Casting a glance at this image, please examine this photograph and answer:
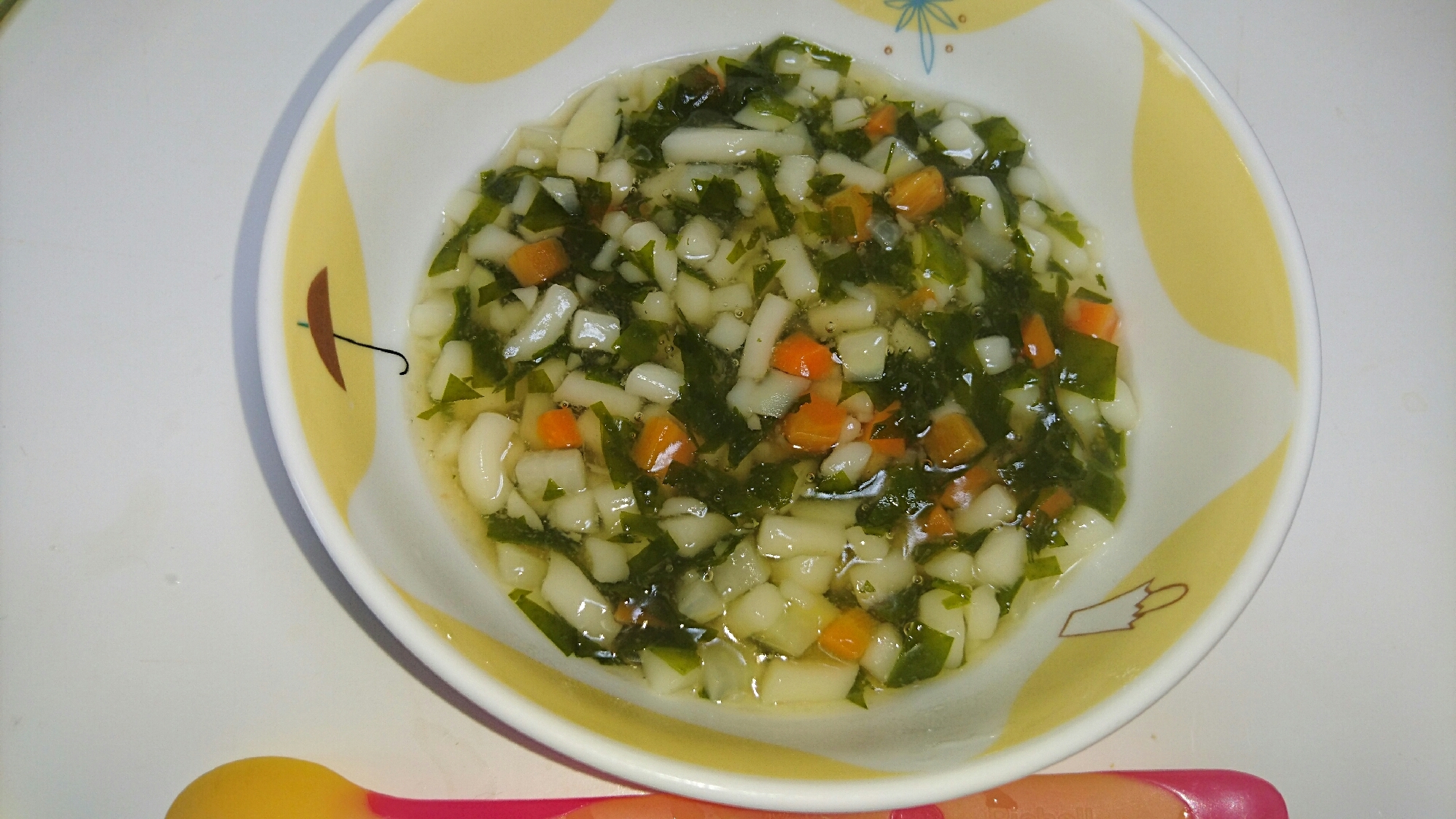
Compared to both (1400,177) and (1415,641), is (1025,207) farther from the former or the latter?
(1415,641)

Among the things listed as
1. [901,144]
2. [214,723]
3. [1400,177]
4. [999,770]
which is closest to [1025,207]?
[901,144]

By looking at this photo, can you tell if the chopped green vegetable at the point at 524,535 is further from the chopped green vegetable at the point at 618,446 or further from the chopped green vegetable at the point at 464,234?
the chopped green vegetable at the point at 464,234

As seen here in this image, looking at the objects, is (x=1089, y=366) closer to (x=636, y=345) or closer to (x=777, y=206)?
(x=777, y=206)

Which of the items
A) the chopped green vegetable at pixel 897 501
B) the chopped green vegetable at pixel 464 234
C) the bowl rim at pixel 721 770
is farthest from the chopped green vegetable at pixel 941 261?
the chopped green vegetable at pixel 464 234

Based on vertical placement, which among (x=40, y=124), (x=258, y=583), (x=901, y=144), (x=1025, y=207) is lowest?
(x=258, y=583)

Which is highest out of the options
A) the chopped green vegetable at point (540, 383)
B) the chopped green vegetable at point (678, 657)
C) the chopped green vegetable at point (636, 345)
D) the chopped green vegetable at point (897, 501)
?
the chopped green vegetable at point (636, 345)
